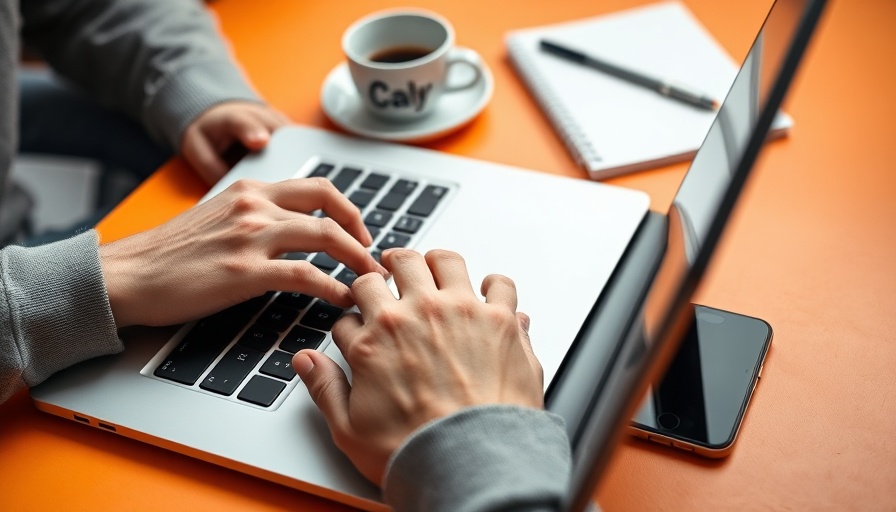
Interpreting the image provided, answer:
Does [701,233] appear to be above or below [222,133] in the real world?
above

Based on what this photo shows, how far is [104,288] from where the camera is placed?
63cm

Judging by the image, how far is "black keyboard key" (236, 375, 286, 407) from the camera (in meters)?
0.58

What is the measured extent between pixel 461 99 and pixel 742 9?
14.8 inches

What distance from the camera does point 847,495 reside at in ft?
1.79

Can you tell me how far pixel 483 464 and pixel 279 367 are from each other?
19 centimetres

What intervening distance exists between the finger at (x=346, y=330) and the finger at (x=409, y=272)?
0.12 feet

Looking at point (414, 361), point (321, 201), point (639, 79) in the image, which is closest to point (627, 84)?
point (639, 79)

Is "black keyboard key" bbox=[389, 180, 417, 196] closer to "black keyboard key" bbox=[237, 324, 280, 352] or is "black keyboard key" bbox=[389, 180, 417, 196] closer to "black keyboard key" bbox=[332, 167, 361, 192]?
"black keyboard key" bbox=[332, 167, 361, 192]

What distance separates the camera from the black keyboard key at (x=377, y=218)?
2.41ft

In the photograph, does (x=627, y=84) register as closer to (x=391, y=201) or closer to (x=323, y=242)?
(x=391, y=201)

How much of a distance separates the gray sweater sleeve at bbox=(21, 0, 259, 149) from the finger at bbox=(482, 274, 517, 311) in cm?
41

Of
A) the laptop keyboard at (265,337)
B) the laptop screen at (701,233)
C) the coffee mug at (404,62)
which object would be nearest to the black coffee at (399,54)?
the coffee mug at (404,62)

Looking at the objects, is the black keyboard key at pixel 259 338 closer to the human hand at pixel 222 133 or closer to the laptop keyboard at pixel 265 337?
the laptop keyboard at pixel 265 337

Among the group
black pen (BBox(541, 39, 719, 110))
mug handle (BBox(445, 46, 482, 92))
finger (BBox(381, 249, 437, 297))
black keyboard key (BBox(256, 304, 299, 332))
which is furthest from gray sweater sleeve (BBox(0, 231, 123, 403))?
black pen (BBox(541, 39, 719, 110))
